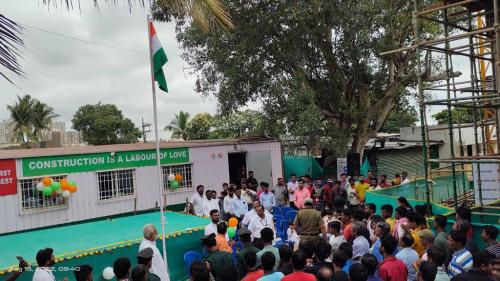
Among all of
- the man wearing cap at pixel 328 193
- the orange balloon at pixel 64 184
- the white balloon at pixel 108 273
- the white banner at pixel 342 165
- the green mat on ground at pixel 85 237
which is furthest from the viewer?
the white banner at pixel 342 165

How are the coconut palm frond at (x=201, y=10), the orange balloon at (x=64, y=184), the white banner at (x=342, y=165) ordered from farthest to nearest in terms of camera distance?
1. the white banner at (x=342, y=165)
2. the orange balloon at (x=64, y=184)
3. the coconut palm frond at (x=201, y=10)

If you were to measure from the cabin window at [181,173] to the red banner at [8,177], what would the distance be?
164 inches

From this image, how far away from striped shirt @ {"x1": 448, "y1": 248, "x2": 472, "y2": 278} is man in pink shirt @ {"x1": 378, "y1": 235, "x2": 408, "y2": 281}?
1.57 ft

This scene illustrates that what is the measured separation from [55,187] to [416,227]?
29.0 feet

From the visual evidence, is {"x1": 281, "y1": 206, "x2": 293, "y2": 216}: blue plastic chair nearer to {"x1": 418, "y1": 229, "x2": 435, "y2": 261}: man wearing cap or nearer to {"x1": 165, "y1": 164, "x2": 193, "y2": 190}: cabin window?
{"x1": 165, "y1": 164, "x2": 193, "y2": 190}: cabin window

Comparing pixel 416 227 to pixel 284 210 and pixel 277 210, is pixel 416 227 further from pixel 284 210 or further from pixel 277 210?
pixel 277 210

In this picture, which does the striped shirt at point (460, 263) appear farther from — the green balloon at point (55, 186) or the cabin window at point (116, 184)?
the cabin window at point (116, 184)

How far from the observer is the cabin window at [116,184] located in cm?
1231

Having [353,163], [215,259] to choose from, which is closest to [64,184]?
→ [215,259]

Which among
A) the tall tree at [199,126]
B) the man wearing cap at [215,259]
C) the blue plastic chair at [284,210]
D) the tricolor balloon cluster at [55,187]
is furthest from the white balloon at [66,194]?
the tall tree at [199,126]

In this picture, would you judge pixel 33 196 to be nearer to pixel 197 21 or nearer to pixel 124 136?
pixel 197 21

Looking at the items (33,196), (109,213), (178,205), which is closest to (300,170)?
(178,205)

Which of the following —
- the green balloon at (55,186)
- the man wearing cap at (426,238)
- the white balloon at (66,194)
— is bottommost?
the man wearing cap at (426,238)

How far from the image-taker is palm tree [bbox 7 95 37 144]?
135 feet
